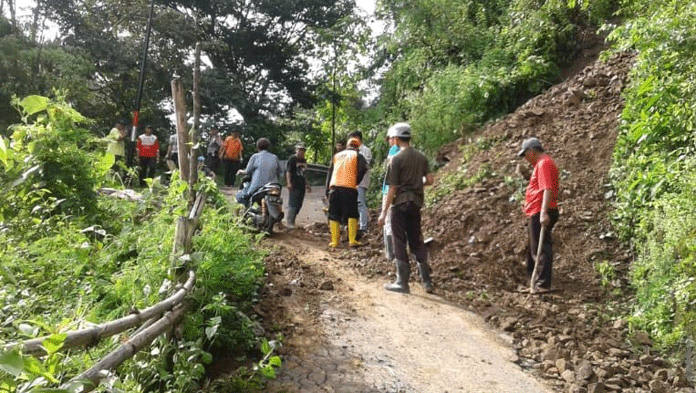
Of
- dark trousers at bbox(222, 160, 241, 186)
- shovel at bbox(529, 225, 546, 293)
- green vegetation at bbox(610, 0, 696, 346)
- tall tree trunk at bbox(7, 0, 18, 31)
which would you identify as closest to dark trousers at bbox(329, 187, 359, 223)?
shovel at bbox(529, 225, 546, 293)

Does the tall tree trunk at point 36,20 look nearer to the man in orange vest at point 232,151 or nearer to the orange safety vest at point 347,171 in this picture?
the man in orange vest at point 232,151

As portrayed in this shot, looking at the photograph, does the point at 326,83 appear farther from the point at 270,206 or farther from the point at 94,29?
the point at 270,206

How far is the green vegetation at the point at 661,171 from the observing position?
5.38m

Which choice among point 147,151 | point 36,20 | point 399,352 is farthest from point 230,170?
point 399,352

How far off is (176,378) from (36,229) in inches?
105

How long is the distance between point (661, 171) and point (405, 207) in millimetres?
2953

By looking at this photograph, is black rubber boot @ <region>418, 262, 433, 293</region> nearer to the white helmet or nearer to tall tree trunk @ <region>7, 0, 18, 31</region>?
the white helmet

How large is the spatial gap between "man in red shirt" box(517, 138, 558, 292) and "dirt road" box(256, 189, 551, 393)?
122 centimetres

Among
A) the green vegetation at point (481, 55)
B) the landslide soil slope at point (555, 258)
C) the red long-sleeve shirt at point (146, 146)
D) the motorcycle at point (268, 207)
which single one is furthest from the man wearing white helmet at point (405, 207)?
the red long-sleeve shirt at point (146, 146)

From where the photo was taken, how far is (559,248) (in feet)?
25.4

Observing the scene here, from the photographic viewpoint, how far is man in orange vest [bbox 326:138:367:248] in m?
8.75

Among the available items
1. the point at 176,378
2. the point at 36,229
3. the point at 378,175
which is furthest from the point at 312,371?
the point at 378,175

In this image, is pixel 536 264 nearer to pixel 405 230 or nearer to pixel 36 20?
pixel 405 230

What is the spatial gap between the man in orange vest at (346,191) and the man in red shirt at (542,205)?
2.69m
